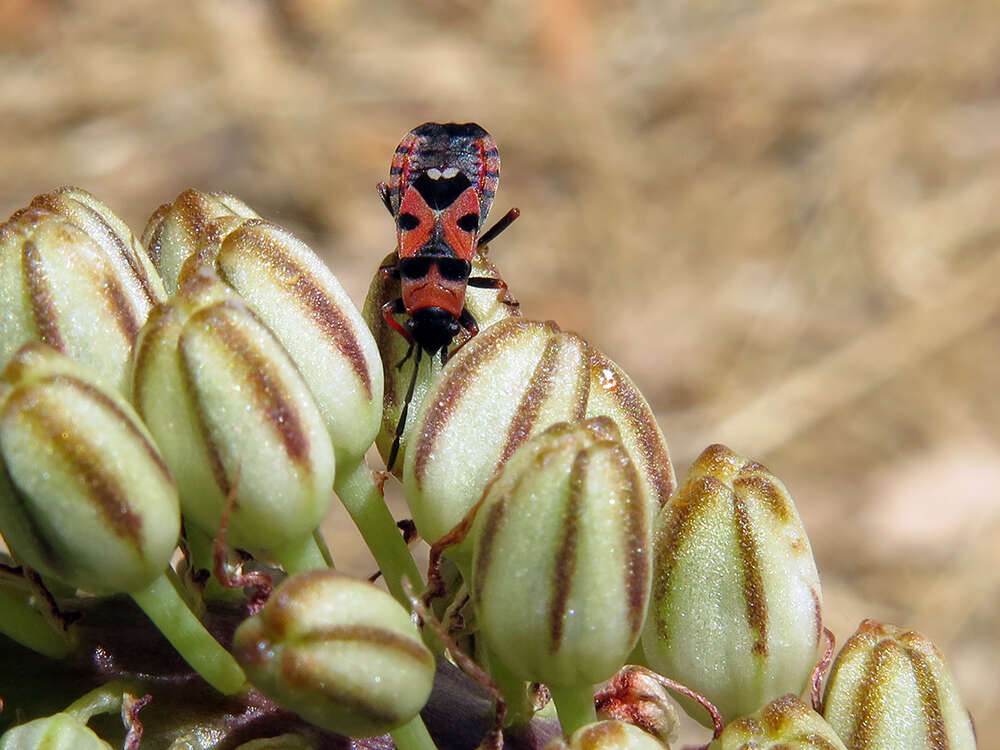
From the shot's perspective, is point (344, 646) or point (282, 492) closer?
point (344, 646)

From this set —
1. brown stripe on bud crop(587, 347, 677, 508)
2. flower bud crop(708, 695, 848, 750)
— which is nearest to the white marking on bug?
brown stripe on bud crop(587, 347, 677, 508)

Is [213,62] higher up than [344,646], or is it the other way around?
[213,62]

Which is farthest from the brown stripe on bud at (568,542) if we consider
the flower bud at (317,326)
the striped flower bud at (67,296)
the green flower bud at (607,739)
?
the striped flower bud at (67,296)

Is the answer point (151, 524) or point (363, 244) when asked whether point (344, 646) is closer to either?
point (151, 524)

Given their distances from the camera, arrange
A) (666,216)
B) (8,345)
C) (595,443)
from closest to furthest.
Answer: (595,443) → (8,345) → (666,216)

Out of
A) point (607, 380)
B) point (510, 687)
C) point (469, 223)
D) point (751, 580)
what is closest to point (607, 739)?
point (510, 687)

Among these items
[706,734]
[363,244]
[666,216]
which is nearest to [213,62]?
[363,244]

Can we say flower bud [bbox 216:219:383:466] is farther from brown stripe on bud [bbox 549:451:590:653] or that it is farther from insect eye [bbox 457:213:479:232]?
insect eye [bbox 457:213:479:232]

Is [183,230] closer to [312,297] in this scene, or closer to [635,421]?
[312,297]
